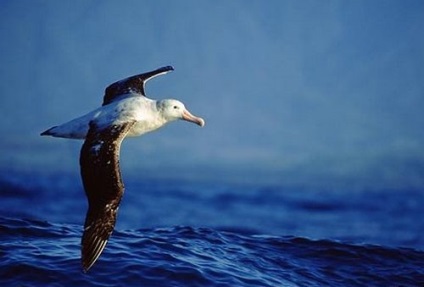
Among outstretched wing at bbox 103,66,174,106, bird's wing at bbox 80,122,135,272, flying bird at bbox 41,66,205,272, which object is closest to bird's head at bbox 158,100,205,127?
flying bird at bbox 41,66,205,272

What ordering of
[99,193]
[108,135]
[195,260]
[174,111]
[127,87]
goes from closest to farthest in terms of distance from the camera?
[99,193]
[108,135]
[174,111]
[195,260]
[127,87]

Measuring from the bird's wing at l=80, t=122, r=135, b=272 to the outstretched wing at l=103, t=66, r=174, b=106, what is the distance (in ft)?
7.27

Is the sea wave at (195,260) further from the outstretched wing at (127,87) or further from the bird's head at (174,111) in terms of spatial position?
the outstretched wing at (127,87)

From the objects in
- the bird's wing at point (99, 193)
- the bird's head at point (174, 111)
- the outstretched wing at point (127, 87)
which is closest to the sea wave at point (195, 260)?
the bird's wing at point (99, 193)

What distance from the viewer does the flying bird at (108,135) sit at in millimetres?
7660

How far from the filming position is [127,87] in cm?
1028

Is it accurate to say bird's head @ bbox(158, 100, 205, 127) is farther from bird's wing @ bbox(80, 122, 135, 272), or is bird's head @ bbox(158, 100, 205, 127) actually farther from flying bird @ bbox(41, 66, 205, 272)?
→ bird's wing @ bbox(80, 122, 135, 272)

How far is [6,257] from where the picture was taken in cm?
929

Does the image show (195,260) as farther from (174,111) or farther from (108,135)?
(108,135)

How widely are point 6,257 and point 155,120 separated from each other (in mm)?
2149

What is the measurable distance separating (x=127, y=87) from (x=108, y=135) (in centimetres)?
215

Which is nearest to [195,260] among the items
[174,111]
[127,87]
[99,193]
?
[174,111]

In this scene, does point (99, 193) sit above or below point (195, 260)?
below

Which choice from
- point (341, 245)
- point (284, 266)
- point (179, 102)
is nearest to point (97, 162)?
point (179, 102)
